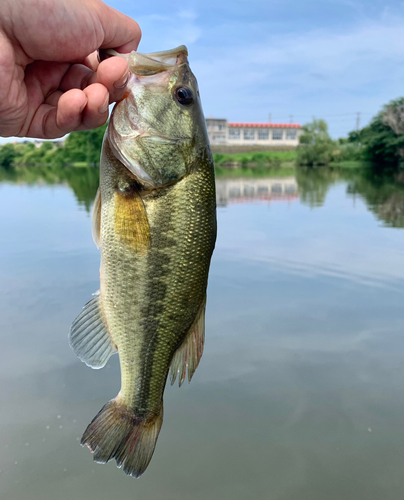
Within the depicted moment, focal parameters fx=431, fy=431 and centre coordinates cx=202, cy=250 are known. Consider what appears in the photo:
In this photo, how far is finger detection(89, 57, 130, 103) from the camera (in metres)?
1.84

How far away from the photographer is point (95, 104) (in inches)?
75.0

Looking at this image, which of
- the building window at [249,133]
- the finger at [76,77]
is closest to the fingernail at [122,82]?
the finger at [76,77]

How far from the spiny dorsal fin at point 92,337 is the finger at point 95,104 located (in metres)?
0.84

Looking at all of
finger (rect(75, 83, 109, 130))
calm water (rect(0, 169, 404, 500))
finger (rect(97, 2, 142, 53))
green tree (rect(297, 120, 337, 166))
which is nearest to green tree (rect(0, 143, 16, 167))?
green tree (rect(297, 120, 337, 166))

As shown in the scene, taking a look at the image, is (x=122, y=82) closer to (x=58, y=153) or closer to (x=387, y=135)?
(x=387, y=135)

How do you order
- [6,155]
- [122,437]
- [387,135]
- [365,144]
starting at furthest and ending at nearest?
1. [6,155]
2. [365,144]
3. [387,135]
4. [122,437]

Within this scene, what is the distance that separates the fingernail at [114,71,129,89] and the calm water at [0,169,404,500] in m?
3.15

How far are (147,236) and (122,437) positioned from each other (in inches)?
36.3

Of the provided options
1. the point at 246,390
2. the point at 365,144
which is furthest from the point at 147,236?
the point at 365,144

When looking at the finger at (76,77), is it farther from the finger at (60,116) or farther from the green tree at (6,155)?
the green tree at (6,155)

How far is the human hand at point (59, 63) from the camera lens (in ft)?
6.05

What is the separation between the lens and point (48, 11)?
182cm

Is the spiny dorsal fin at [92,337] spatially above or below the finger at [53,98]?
below

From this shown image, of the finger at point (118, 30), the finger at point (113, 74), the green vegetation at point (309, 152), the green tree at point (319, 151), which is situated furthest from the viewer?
the green tree at point (319, 151)
